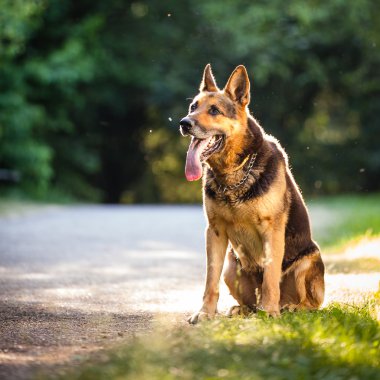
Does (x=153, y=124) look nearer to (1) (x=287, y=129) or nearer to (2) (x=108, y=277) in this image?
(1) (x=287, y=129)

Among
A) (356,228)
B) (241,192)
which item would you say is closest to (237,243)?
(241,192)

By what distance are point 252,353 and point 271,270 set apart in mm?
1533

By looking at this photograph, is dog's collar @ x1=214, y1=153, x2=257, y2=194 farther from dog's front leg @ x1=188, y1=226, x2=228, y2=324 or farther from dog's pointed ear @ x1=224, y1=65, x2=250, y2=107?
dog's pointed ear @ x1=224, y1=65, x2=250, y2=107

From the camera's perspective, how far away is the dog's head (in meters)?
6.02

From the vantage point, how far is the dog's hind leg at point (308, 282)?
6.29m

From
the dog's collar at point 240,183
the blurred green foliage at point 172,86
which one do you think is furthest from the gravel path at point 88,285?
the blurred green foliage at point 172,86

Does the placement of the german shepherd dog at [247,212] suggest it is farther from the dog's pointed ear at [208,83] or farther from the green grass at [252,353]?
the green grass at [252,353]

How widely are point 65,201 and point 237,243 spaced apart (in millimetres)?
23167

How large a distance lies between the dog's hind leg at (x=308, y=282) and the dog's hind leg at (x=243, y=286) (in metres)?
0.24

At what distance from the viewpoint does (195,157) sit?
6.10 meters

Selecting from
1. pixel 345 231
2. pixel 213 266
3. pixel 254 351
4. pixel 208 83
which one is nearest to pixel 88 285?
pixel 213 266

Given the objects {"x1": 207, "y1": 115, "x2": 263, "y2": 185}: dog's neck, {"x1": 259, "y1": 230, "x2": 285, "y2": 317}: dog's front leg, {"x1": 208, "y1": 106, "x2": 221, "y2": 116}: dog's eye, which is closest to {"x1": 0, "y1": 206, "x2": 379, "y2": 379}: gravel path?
{"x1": 259, "y1": 230, "x2": 285, "y2": 317}: dog's front leg

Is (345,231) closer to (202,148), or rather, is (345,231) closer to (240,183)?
(240,183)

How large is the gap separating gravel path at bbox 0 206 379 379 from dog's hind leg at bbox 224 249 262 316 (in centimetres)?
43
